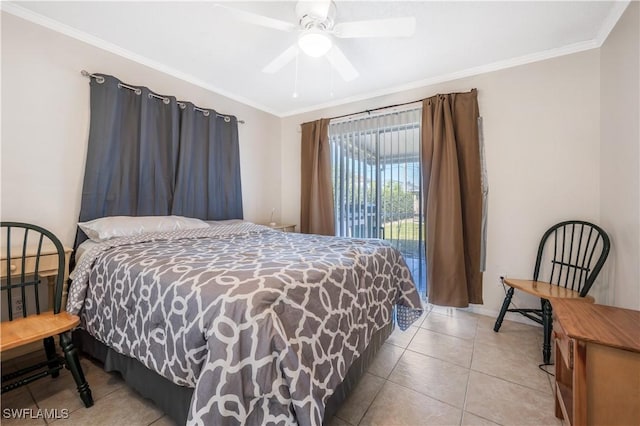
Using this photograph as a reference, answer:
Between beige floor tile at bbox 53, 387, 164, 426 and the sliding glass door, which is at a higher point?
the sliding glass door

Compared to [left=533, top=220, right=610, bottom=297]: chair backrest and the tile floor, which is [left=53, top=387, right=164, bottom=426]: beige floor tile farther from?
[left=533, top=220, right=610, bottom=297]: chair backrest

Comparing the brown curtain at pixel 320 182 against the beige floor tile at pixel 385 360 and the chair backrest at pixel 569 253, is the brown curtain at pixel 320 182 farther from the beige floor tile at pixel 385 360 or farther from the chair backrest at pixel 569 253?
the chair backrest at pixel 569 253

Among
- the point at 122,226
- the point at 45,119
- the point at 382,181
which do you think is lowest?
the point at 122,226

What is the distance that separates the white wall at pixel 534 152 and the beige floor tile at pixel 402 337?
915mm

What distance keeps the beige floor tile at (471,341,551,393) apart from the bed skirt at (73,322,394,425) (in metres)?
0.80

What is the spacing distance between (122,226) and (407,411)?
2291mm

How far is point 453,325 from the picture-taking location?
8.12ft

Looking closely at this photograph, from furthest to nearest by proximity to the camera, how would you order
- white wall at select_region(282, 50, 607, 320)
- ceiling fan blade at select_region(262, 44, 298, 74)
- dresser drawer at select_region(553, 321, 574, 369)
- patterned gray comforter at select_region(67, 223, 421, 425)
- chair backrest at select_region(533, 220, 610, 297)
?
white wall at select_region(282, 50, 607, 320), chair backrest at select_region(533, 220, 610, 297), ceiling fan blade at select_region(262, 44, 298, 74), dresser drawer at select_region(553, 321, 574, 369), patterned gray comforter at select_region(67, 223, 421, 425)

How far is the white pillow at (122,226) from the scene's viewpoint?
6.32ft

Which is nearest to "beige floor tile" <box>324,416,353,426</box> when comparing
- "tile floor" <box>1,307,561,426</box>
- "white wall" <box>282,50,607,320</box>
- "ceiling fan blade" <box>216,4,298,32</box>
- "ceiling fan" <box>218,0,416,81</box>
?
"tile floor" <box>1,307,561,426</box>

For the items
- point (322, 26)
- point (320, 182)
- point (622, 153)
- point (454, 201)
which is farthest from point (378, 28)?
point (320, 182)

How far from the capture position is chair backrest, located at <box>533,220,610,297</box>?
7.04ft

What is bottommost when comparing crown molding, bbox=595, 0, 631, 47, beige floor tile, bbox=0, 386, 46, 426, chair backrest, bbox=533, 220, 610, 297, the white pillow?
beige floor tile, bbox=0, 386, 46, 426

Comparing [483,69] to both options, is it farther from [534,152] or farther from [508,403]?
[508,403]
